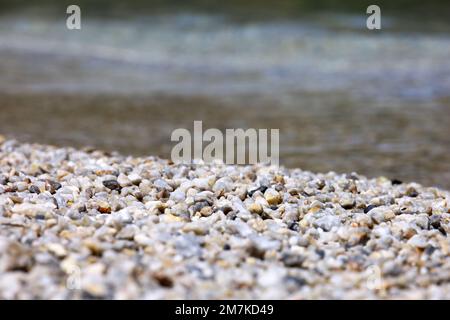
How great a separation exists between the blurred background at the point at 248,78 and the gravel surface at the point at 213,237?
2.10m

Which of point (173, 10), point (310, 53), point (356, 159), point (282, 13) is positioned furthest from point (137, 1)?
point (356, 159)

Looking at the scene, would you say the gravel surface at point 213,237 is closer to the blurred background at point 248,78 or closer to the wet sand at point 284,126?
the wet sand at point 284,126

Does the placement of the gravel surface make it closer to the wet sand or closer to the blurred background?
the wet sand

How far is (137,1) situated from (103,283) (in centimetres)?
2556

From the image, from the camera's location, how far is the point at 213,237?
3.05m

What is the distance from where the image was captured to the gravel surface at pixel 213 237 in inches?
103

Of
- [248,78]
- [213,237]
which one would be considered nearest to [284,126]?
[213,237]

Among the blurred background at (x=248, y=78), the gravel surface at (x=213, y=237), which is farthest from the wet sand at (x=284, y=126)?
the gravel surface at (x=213, y=237)

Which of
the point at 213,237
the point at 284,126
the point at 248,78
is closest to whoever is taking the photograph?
the point at 213,237

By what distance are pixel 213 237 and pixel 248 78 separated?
33.9ft

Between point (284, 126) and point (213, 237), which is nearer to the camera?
point (213, 237)

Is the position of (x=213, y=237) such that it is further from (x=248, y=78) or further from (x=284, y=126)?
(x=248, y=78)

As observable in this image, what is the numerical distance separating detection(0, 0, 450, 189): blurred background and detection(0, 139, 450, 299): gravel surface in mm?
2103
